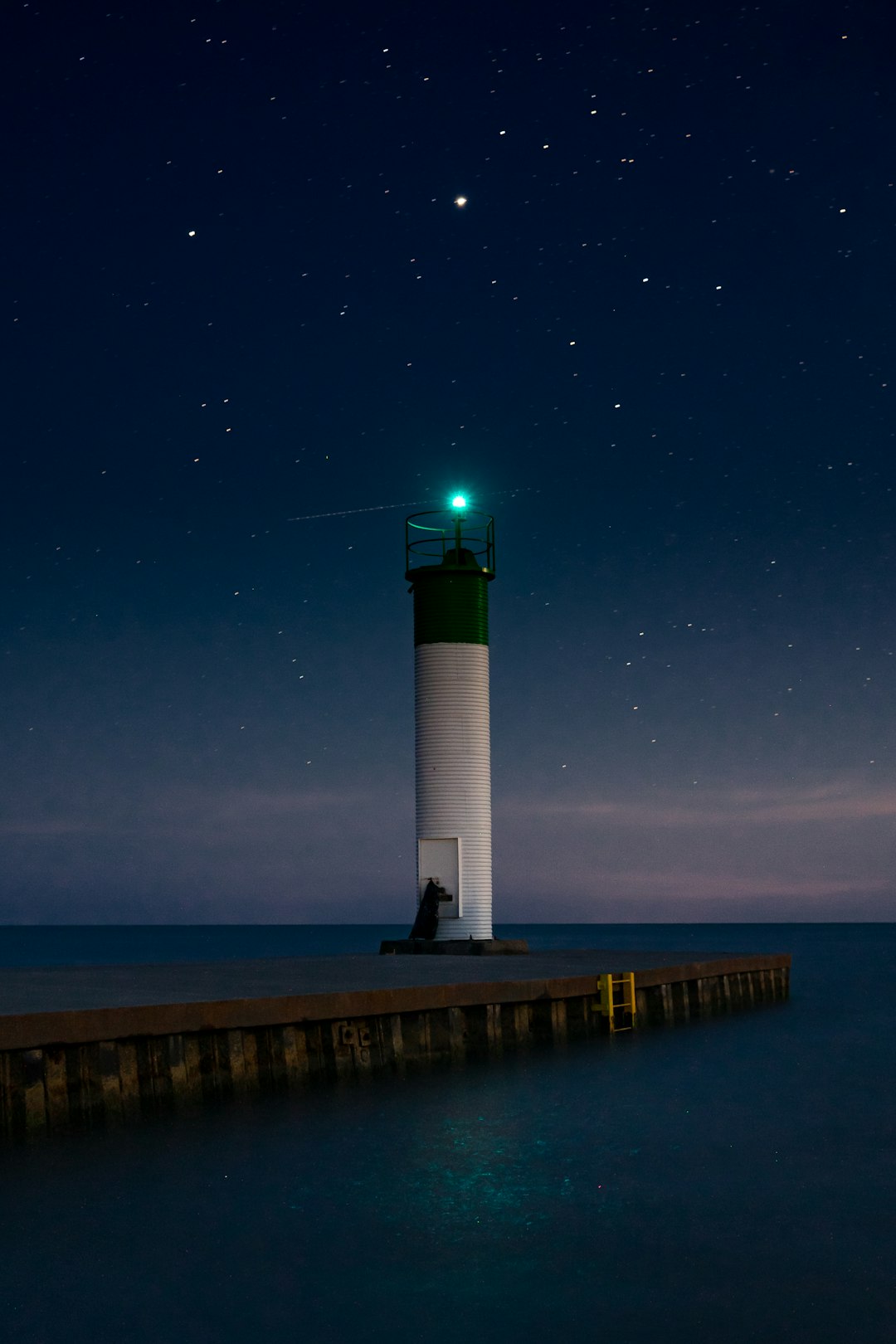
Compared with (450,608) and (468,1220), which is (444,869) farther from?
(468,1220)

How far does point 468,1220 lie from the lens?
1149cm

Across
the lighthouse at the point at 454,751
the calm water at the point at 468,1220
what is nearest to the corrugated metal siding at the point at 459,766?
the lighthouse at the point at 454,751

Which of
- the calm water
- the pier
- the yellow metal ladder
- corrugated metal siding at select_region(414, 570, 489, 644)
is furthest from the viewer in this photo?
corrugated metal siding at select_region(414, 570, 489, 644)

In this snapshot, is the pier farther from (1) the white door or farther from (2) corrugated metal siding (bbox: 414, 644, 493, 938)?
(2) corrugated metal siding (bbox: 414, 644, 493, 938)

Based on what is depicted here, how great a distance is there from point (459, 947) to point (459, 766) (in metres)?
3.71

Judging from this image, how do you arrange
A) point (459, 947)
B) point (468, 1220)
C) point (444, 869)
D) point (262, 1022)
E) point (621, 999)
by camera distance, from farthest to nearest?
point (444, 869) < point (459, 947) < point (621, 999) < point (262, 1022) < point (468, 1220)

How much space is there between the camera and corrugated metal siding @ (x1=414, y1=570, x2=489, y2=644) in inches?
1128

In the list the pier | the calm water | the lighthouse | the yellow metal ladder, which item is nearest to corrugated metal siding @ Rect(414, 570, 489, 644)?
the lighthouse

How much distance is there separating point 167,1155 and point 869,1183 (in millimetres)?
6868

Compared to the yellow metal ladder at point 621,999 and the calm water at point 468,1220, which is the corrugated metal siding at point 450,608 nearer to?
the yellow metal ladder at point 621,999

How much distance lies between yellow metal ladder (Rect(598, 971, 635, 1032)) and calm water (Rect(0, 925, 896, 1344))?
9.99 ft

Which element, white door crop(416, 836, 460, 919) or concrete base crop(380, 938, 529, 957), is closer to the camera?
concrete base crop(380, 938, 529, 957)

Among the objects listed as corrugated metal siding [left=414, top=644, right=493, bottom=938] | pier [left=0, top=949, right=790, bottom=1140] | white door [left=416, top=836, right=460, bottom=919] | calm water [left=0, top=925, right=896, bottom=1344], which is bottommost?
calm water [left=0, top=925, right=896, bottom=1344]

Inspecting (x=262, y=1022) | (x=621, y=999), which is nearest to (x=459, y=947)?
(x=621, y=999)
